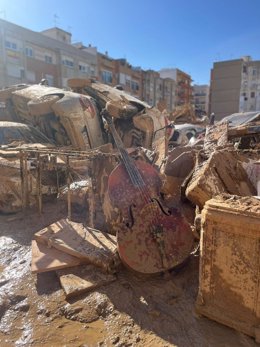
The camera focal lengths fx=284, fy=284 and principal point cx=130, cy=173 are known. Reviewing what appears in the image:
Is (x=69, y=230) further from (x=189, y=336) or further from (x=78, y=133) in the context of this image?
(x=78, y=133)

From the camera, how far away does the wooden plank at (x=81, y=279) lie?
2.93m

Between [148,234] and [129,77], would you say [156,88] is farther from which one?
[148,234]

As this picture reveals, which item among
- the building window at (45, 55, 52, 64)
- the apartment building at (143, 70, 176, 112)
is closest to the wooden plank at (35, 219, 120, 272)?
the building window at (45, 55, 52, 64)

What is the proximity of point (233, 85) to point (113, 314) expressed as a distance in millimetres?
56608

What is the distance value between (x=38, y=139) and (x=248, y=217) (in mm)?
6575

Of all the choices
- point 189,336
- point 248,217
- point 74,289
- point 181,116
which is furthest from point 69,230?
point 181,116

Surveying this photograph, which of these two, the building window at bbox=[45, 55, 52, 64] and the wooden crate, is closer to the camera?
the wooden crate

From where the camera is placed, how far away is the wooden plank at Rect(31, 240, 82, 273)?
128 inches

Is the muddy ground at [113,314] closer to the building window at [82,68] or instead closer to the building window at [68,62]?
the building window at [68,62]

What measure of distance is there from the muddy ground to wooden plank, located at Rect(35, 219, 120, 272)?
0.24 m

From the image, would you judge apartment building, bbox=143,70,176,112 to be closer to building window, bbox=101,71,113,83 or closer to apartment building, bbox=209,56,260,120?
apartment building, bbox=209,56,260,120

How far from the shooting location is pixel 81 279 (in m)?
3.10

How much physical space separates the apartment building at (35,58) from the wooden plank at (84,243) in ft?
83.1

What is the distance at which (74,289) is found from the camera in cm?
292
